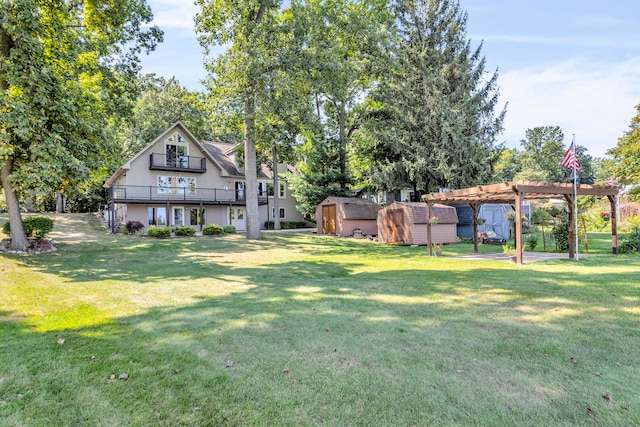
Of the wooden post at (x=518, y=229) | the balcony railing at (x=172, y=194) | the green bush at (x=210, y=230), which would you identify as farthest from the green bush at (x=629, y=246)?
the balcony railing at (x=172, y=194)

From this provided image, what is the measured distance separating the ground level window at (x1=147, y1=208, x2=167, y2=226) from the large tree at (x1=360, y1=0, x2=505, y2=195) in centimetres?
1545

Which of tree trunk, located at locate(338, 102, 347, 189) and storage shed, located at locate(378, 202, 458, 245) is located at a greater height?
tree trunk, located at locate(338, 102, 347, 189)

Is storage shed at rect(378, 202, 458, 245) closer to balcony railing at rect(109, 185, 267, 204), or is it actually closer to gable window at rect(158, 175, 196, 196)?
balcony railing at rect(109, 185, 267, 204)

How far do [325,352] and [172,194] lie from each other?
78.3ft

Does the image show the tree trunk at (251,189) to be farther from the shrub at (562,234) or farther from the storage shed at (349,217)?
the shrub at (562,234)

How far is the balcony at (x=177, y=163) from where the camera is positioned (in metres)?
23.8

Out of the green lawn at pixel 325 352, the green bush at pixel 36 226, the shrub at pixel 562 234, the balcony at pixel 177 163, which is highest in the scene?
the balcony at pixel 177 163

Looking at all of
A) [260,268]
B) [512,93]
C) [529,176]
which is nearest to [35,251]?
[260,268]

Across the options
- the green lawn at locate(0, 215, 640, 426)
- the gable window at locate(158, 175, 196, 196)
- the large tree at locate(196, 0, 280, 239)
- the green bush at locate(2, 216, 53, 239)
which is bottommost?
the green lawn at locate(0, 215, 640, 426)

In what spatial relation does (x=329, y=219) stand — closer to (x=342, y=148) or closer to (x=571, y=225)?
(x=342, y=148)

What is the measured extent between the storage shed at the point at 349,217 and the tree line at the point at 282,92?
2.29 m

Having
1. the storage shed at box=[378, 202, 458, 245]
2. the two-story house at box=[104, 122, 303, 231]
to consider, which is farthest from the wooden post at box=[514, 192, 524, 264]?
the two-story house at box=[104, 122, 303, 231]

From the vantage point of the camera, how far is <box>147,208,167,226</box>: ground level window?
24.0 m

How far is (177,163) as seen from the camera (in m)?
24.8
